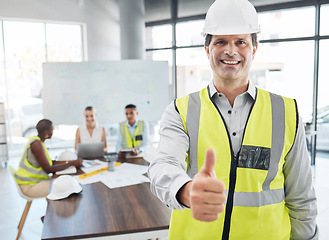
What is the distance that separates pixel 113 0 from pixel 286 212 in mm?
7410

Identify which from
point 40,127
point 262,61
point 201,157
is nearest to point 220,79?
point 201,157

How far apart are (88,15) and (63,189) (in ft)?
19.6

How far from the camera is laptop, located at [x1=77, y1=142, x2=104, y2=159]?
3553mm

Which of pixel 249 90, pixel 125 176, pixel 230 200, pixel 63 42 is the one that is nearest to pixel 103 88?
pixel 63 42

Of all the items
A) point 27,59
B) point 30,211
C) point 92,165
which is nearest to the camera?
point 92,165

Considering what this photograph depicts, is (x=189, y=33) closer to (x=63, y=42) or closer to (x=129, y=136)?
(x=63, y=42)

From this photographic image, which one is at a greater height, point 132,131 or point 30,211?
point 132,131

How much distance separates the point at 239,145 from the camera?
41.9 inches

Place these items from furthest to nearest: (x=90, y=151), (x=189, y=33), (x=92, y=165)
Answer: (x=189, y=33) → (x=90, y=151) → (x=92, y=165)

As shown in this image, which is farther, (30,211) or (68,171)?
(30,211)

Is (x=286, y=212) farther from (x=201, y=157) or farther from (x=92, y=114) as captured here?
(x=92, y=114)

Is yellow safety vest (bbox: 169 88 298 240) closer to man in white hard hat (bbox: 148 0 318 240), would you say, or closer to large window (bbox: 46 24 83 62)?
man in white hard hat (bbox: 148 0 318 240)

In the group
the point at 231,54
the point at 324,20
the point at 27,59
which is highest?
the point at 324,20

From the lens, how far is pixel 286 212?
1.16 m
